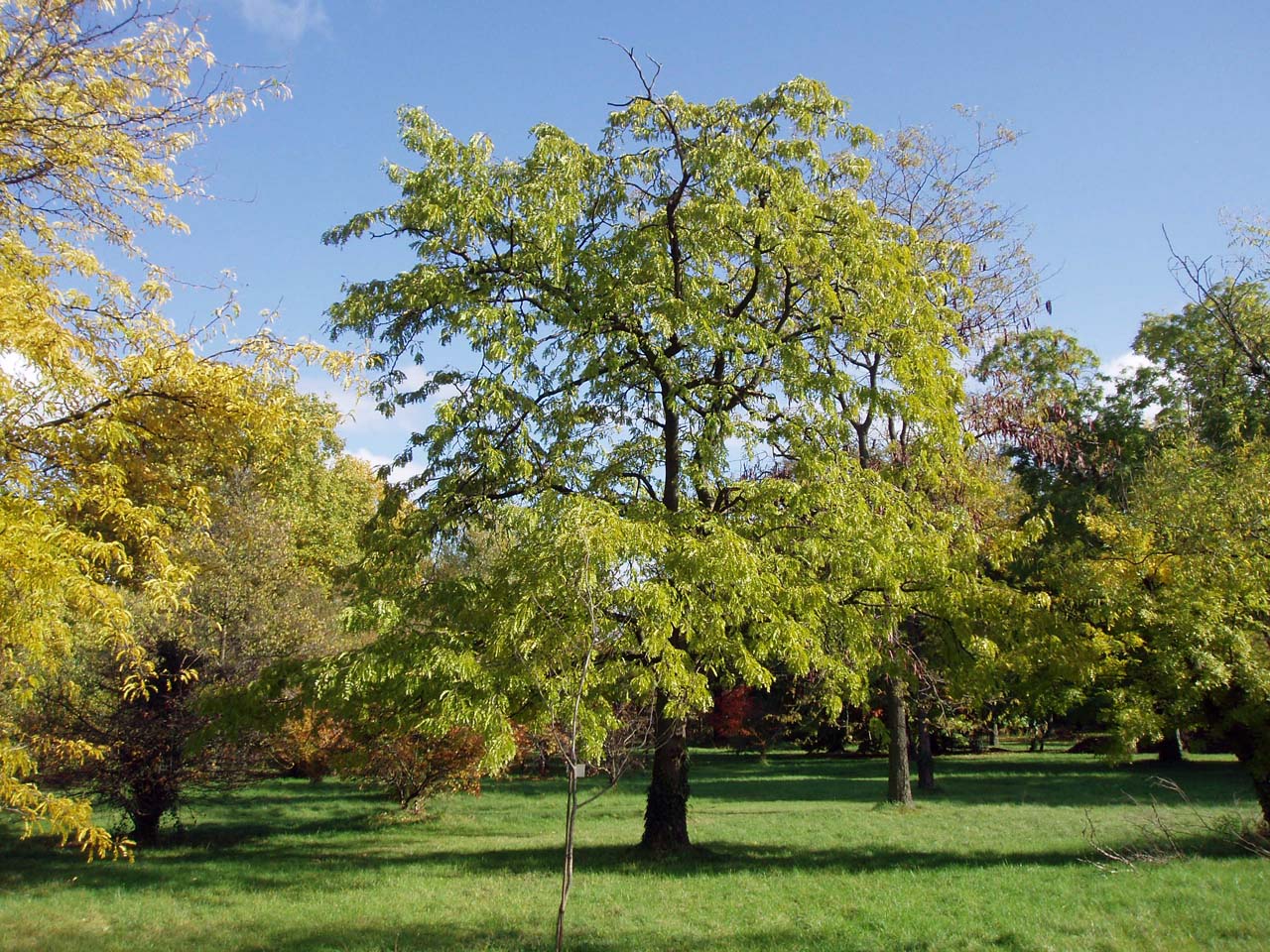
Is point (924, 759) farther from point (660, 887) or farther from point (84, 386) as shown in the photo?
point (84, 386)

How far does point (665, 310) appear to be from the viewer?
389 inches

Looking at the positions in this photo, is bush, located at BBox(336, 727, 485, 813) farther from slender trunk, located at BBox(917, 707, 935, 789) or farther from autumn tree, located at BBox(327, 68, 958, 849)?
slender trunk, located at BBox(917, 707, 935, 789)

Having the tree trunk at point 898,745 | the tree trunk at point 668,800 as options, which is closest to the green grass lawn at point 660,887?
the tree trunk at point 668,800

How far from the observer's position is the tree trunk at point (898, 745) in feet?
59.2

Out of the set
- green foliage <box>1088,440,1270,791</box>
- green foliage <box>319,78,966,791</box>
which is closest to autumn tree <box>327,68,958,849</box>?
green foliage <box>319,78,966,791</box>

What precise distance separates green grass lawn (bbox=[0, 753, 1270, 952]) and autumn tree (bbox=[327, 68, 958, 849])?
95.7 inches

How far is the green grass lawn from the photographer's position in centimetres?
785

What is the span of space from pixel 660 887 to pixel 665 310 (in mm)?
6914

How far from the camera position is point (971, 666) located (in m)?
11.2

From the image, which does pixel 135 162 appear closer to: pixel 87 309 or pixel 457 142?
pixel 87 309

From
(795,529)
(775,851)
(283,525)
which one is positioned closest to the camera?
(795,529)

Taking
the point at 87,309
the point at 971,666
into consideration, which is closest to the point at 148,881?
the point at 87,309

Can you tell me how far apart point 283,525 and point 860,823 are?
15734mm

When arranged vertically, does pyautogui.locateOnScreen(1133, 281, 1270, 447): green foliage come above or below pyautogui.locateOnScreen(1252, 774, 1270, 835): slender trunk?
above
